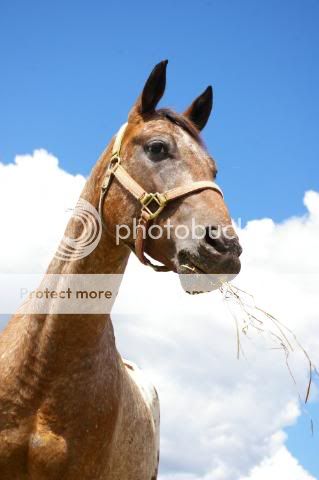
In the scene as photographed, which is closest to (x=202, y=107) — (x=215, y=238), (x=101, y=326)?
(x=215, y=238)

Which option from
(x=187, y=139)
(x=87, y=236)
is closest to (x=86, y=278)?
(x=87, y=236)

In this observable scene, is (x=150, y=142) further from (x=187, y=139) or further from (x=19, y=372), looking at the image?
(x=19, y=372)

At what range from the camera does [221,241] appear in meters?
4.30

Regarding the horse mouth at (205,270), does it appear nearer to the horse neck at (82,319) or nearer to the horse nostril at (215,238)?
the horse nostril at (215,238)

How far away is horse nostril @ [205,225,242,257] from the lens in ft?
14.1

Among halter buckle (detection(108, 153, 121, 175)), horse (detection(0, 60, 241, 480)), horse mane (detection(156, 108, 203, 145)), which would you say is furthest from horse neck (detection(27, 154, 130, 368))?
horse mane (detection(156, 108, 203, 145))

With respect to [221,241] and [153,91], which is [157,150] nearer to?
[153,91]

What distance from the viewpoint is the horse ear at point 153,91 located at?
5297mm

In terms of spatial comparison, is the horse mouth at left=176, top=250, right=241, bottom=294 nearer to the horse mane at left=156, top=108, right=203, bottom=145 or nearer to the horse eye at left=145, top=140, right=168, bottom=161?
the horse eye at left=145, top=140, right=168, bottom=161

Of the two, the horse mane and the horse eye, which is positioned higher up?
the horse mane

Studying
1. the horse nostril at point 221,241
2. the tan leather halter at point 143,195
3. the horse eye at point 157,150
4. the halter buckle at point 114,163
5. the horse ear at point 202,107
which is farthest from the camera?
the horse ear at point 202,107

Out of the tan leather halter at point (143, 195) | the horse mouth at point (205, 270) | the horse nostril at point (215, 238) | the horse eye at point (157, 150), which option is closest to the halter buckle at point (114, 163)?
the tan leather halter at point (143, 195)

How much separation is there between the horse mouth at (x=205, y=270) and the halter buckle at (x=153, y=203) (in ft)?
1.38

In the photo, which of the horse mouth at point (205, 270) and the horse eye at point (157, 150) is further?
the horse eye at point (157, 150)
